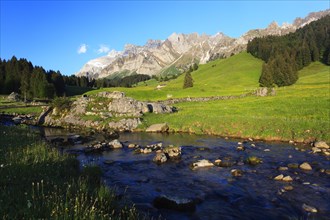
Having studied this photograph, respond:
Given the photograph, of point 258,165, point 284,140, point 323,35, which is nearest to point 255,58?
point 323,35

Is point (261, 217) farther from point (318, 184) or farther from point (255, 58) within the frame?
point (255, 58)

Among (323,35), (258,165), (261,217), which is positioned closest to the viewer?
(261,217)

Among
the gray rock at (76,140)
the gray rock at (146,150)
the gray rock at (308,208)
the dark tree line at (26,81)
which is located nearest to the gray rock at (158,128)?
the gray rock at (76,140)

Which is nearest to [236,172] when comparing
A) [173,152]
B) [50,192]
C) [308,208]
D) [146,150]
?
[308,208]

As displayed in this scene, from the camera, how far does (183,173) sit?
23.3 meters

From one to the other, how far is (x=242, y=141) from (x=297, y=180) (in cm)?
1562

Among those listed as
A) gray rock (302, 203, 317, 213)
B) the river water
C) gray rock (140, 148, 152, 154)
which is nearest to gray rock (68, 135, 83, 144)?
the river water

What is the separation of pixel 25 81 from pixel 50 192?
358 feet

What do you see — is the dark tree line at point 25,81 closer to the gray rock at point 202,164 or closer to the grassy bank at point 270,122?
the grassy bank at point 270,122

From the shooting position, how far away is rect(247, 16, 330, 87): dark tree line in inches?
4729

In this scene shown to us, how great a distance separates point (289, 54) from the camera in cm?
15412

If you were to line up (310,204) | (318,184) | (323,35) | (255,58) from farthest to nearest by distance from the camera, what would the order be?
(255,58), (323,35), (318,184), (310,204)

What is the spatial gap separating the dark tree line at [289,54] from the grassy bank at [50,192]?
113 metres

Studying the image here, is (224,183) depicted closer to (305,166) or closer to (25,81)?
(305,166)
